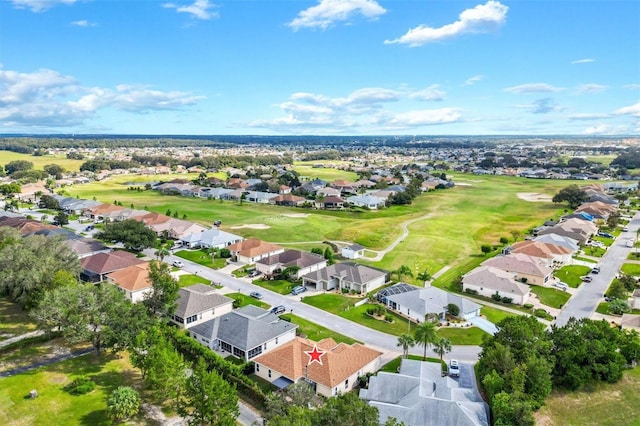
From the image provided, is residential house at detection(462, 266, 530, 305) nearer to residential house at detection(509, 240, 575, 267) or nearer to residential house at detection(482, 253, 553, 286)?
residential house at detection(482, 253, 553, 286)

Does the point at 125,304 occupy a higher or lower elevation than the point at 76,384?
higher

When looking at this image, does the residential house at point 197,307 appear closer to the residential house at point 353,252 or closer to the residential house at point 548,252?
the residential house at point 353,252

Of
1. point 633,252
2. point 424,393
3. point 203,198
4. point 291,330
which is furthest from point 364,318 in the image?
point 203,198

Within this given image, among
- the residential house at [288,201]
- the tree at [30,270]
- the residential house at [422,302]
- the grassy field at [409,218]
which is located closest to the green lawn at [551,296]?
the residential house at [422,302]

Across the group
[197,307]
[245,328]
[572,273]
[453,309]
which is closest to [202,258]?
[197,307]

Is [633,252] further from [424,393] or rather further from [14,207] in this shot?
[14,207]

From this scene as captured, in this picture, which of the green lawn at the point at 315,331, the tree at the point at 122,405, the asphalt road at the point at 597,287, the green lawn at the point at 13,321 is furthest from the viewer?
the asphalt road at the point at 597,287

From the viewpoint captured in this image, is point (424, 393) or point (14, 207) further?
point (14, 207)
